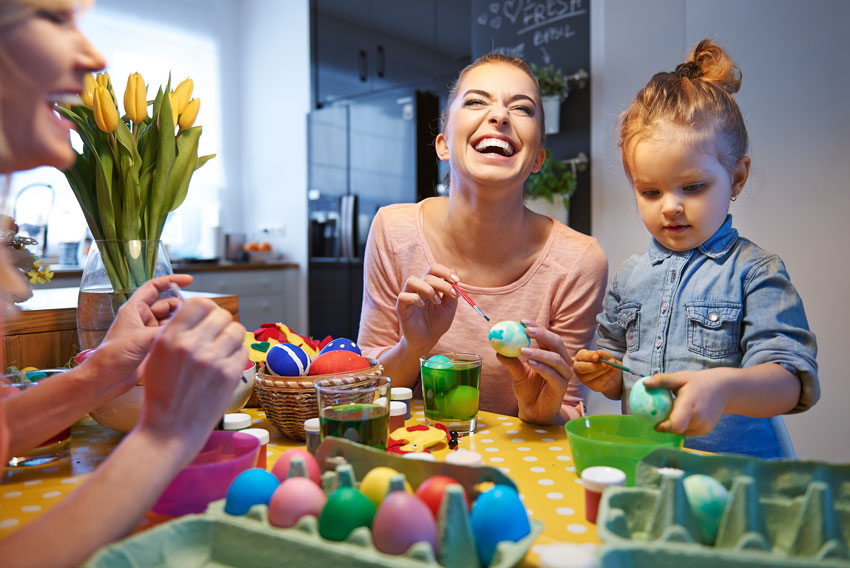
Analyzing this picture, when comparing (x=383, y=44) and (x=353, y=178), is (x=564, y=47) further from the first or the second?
(x=353, y=178)

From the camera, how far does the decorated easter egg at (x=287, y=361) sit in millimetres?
1034

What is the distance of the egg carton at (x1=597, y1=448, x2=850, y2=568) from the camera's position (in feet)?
1.80

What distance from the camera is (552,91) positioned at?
324cm

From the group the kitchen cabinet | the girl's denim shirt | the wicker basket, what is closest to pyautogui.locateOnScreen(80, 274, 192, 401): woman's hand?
the wicker basket

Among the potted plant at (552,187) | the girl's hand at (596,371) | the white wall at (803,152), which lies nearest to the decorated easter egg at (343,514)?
the girl's hand at (596,371)

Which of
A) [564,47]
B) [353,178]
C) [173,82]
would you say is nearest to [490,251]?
[564,47]

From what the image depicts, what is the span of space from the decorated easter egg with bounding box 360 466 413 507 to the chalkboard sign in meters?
2.77

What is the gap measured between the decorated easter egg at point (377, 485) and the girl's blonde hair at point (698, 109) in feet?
3.01

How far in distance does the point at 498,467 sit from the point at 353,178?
153 inches

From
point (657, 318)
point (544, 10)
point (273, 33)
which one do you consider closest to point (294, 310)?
point (273, 33)

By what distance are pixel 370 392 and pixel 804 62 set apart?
103 inches

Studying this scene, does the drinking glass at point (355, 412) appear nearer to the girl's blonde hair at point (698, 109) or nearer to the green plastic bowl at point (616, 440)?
the green plastic bowl at point (616, 440)

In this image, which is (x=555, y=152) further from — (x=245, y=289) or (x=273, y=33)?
(x=273, y=33)

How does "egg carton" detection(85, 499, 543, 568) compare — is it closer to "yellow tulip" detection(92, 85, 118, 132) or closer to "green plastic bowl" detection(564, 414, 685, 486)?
"green plastic bowl" detection(564, 414, 685, 486)
